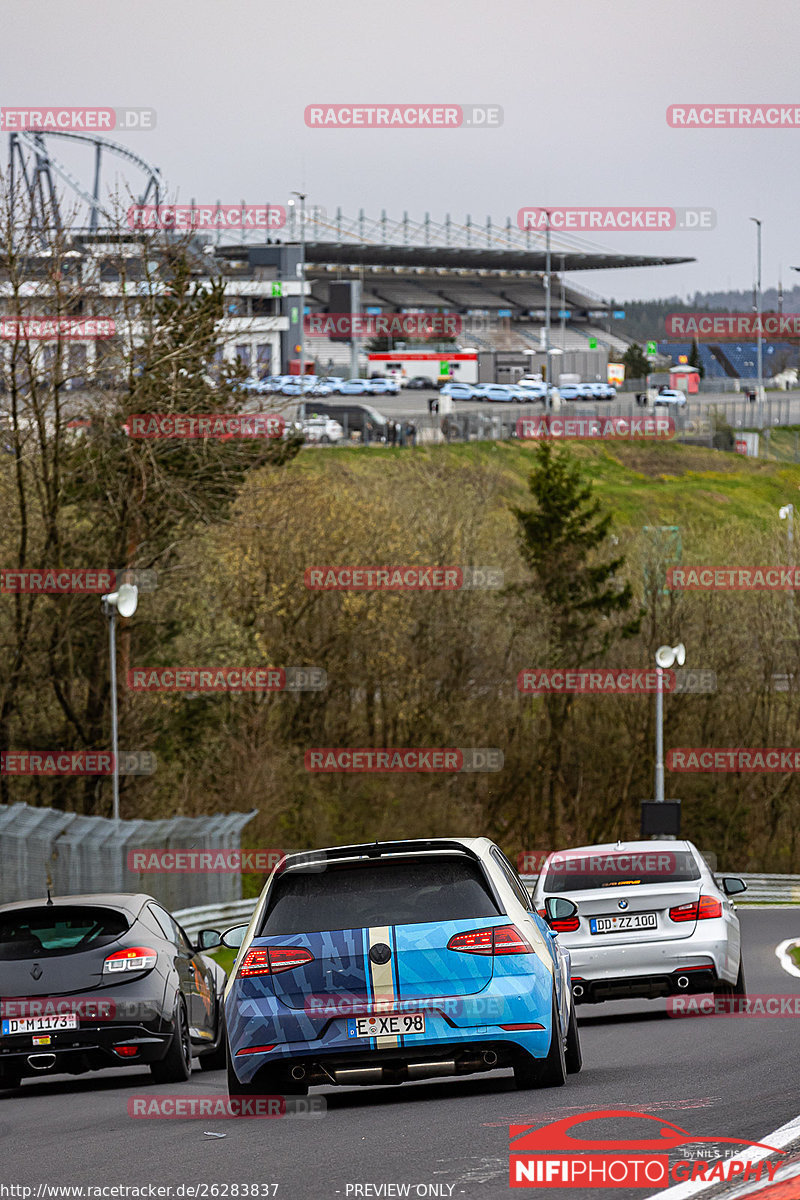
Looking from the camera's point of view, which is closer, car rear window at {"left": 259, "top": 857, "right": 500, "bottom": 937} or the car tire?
A: car rear window at {"left": 259, "top": 857, "right": 500, "bottom": 937}

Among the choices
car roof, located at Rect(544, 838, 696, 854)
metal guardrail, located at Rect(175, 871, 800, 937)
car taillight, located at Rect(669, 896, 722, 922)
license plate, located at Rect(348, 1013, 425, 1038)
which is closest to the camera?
license plate, located at Rect(348, 1013, 425, 1038)

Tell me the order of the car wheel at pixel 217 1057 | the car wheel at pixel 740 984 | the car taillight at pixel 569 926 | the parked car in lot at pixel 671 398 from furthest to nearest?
the parked car in lot at pixel 671 398 < the car wheel at pixel 740 984 < the car taillight at pixel 569 926 < the car wheel at pixel 217 1057

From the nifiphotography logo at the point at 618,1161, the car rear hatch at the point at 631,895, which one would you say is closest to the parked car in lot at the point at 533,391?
the car rear hatch at the point at 631,895

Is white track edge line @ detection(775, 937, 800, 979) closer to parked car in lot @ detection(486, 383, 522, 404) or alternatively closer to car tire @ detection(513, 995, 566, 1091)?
car tire @ detection(513, 995, 566, 1091)

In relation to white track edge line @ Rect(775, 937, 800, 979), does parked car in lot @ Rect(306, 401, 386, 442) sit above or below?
above

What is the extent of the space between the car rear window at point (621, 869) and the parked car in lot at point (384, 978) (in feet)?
19.6

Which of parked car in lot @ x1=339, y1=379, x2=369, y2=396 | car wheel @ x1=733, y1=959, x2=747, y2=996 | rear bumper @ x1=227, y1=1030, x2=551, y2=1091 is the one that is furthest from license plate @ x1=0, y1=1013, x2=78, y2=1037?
parked car in lot @ x1=339, y1=379, x2=369, y2=396

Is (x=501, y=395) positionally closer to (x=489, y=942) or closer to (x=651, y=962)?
(x=651, y=962)

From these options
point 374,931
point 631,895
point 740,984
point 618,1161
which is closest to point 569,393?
point 740,984

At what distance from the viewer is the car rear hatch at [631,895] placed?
14.6 meters

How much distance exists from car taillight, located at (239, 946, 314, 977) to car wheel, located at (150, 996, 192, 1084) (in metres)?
3.27

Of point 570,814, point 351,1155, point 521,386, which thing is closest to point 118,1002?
point 351,1155

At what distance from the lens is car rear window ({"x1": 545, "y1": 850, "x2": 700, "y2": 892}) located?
15.0m

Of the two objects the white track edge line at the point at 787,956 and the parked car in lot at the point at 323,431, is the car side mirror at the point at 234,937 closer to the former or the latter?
the white track edge line at the point at 787,956
